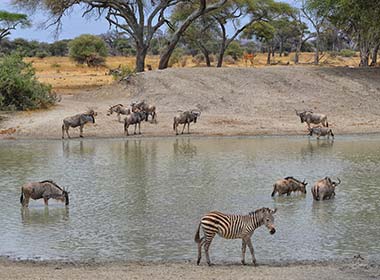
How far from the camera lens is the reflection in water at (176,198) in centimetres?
1210

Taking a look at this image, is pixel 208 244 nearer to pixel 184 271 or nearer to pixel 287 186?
pixel 184 271

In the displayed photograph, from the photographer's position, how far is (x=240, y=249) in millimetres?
11852

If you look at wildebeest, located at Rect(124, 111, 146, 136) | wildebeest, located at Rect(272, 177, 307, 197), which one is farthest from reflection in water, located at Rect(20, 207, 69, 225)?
wildebeest, located at Rect(124, 111, 146, 136)

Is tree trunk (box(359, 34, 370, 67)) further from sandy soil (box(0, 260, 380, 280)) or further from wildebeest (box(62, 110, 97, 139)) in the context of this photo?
sandy soil (box(0, 260, 380, 280))

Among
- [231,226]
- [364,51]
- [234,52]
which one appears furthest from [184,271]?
[234,52]

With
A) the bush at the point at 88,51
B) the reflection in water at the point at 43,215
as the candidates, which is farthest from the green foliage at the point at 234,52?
the reflection in water at the point at 43,215

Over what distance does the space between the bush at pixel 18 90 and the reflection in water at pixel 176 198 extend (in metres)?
6.68

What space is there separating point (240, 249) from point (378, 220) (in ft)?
11.7

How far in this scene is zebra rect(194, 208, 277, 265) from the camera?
10648 mm

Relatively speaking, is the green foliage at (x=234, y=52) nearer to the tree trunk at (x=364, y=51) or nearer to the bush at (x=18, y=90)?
the tree trunk at (x=364, y=51)

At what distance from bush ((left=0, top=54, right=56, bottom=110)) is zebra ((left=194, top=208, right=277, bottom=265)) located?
947 inches

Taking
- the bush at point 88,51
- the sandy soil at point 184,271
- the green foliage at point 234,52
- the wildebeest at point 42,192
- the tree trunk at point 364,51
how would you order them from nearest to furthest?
1. the sandy soil at point 184,271
2. the wildebeest at point 42,192
3. the tree trunk at point 364,51
4. the bush at point 88,51
5. the green foliage at point 234,52

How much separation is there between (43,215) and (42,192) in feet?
2.46

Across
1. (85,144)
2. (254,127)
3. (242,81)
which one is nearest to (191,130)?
(254,127)
